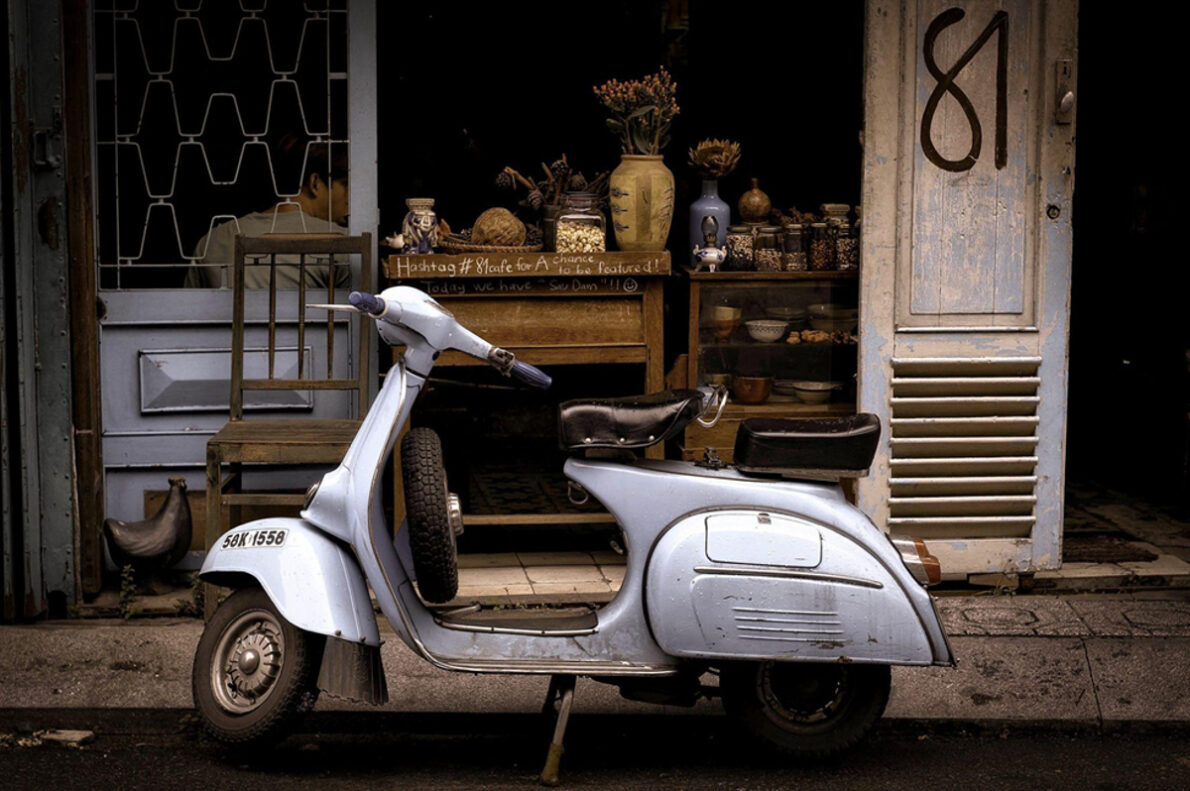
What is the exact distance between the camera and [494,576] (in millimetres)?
6223

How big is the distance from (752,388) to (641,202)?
3.27 feet

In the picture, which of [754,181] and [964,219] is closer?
[964,219]

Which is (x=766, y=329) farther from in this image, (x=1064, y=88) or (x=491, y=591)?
(x=491, y=591)

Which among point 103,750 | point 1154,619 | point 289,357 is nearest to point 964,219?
point 1154,619

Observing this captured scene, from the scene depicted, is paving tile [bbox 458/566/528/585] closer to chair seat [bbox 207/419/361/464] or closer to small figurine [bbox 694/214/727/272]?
chair seat [bbox 207/419/361/464]

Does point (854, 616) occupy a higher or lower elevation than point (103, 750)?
higher

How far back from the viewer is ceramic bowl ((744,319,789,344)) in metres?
6.55

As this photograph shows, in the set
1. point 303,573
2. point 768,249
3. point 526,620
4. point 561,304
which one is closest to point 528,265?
point 561,304

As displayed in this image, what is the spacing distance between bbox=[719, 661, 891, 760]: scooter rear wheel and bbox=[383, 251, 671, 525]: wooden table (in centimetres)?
178

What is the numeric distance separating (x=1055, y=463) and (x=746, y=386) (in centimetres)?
132

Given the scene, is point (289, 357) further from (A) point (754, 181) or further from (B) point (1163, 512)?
(B) point (1163, 512)

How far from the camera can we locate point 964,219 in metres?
6.04

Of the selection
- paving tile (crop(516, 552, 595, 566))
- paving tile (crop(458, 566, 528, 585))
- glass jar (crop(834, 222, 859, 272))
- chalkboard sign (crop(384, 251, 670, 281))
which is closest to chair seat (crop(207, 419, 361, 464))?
chalkboard sign (crop(384, 251, 670, 281))

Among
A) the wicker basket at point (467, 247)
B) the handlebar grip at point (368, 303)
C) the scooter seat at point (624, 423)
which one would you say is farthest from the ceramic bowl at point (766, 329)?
the handlebar grip at point (368, 303)
